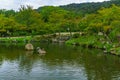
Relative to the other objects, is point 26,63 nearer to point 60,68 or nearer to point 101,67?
point 60,68

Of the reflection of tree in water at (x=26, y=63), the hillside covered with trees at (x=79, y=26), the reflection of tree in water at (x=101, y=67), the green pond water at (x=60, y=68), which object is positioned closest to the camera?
the green pond water at (x=60, y=68)

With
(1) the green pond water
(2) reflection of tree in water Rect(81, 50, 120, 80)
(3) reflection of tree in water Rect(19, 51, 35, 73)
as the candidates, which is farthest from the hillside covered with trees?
(3) reflection of tree in water Rect(19, 51, 35, 73)

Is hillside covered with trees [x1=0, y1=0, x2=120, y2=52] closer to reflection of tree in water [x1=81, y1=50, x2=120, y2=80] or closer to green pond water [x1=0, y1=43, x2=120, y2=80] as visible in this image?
reflection of tree in water [x1=81, y1=50, x2=120, y2=80]

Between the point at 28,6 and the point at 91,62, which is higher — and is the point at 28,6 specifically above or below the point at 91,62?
above

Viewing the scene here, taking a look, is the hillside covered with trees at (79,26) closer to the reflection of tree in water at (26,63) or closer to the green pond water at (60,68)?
the green pond water at (60,68)

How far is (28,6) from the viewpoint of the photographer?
127 m

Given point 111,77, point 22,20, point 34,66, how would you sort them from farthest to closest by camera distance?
point 22,20
point 34,66
point 111,77

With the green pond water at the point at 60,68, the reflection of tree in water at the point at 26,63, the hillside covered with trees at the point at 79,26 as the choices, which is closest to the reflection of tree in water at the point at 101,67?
the green pond water at the point at 60,68

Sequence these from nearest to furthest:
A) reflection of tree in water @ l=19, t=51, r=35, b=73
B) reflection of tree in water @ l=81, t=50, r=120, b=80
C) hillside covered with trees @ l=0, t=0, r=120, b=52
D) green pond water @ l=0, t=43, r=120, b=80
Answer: green pond water @ l=0, t=43, r=120, b=80, reflection of tree in water @ l=81, t=50, r=120, b=80, reflection of tree in water @ l=19, t=51, r=35, b=73, hillside covered with trees @ l=0, t=0, r=120, b=52

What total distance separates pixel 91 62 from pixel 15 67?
43.1 feet

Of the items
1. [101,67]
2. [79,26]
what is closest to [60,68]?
[101,67]

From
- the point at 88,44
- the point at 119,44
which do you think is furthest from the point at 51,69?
the point at 88,44

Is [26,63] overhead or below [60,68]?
overhead

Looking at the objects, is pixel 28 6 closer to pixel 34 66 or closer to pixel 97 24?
pixel 97 24
